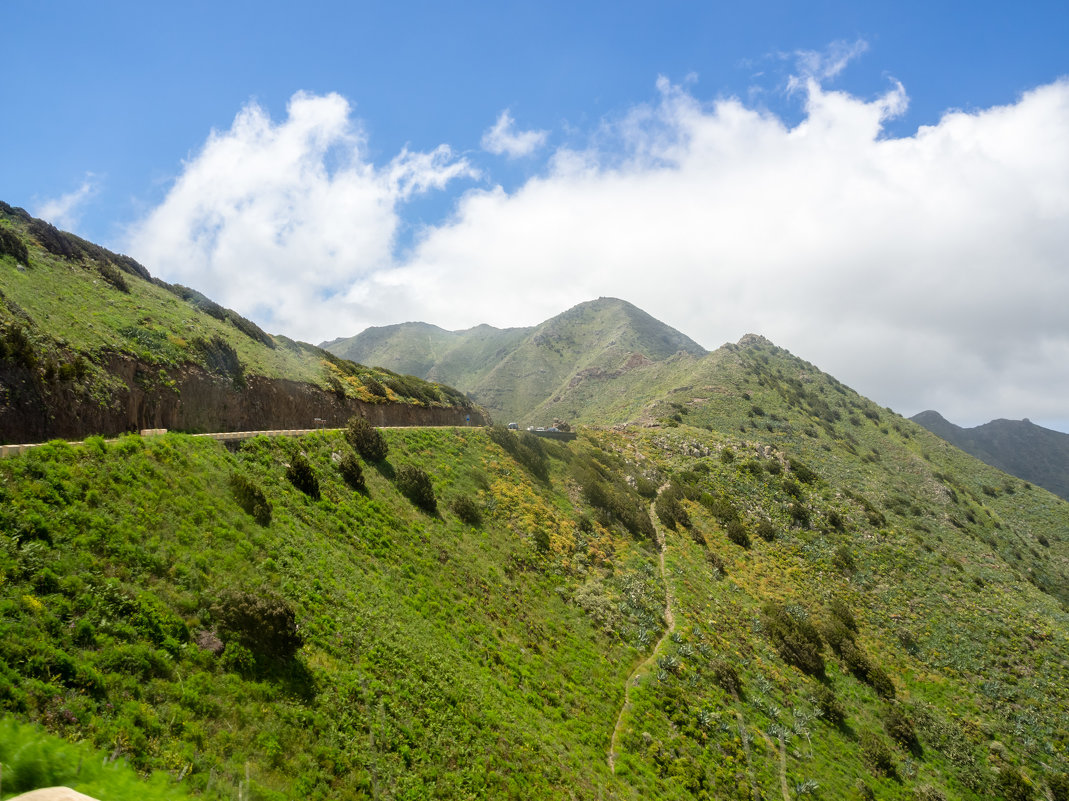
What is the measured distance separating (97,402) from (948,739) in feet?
157

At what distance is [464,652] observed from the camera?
1819cm

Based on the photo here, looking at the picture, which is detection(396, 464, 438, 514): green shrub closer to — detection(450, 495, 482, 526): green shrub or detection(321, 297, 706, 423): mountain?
detection(450, 495, 482, 526): green shrub

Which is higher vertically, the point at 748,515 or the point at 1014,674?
the point at 748,515

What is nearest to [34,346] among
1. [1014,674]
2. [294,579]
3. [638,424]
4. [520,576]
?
[294,579]

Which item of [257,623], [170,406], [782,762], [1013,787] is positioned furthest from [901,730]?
[170,406]

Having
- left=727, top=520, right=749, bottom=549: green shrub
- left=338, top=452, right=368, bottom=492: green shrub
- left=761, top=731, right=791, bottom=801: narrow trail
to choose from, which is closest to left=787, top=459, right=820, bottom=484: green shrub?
left=727, top=520, right=749, bottom=549: green shrub

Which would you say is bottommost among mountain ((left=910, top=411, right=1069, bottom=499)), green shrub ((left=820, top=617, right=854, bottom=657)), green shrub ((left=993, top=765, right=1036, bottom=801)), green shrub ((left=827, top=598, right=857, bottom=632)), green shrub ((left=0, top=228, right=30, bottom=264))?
green shrub ((left=993, top=765, right=1036, bottom=801))

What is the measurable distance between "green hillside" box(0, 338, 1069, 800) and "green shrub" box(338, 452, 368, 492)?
0.15 m

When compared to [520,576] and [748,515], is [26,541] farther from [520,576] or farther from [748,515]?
[748,515]

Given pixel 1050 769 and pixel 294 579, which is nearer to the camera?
pixel 294 579

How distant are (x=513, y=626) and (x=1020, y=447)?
24490cm

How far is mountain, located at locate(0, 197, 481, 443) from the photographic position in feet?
58.8

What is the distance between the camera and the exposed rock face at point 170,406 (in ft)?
55.4

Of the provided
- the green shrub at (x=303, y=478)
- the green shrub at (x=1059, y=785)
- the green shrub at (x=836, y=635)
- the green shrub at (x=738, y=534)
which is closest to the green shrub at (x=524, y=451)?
the green shrub at (x=738, y=534)
